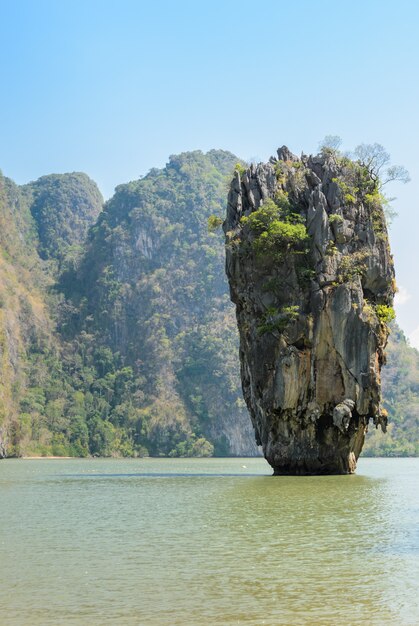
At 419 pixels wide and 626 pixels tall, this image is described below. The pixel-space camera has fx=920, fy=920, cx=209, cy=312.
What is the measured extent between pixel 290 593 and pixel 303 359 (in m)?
23.5

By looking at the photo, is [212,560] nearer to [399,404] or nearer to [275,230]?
[275,230]

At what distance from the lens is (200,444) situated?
114875 millimetres

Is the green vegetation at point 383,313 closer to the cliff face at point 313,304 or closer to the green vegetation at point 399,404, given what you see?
the cliff face at point 313,304

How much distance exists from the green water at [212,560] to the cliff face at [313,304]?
8479 mm

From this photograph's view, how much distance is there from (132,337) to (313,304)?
10193cm

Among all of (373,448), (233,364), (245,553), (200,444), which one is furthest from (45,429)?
(245,553)

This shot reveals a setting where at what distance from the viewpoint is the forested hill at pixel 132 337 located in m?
114

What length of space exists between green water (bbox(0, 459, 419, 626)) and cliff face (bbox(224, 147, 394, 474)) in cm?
848

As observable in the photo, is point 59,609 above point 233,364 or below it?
below

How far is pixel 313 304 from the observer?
3634cm

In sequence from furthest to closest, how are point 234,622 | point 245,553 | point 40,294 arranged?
point 40,294 < point 245,553 < point 234,622

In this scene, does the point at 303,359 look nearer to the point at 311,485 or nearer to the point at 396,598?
the point at 311,485

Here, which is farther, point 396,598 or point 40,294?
point 40,294

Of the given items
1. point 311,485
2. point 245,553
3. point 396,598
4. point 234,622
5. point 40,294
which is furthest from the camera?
point 40,294
